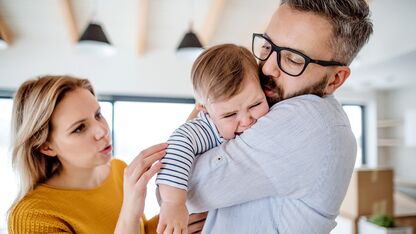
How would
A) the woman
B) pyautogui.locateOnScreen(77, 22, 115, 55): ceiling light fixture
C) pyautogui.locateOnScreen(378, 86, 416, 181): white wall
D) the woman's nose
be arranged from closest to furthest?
the woman
the woman's nose
pyautogui.locateOnScreen(77, 22, 115, 55): ceiling light fixture
pyautogui.locateOnScreen(378, 86, 416, 181): white wall

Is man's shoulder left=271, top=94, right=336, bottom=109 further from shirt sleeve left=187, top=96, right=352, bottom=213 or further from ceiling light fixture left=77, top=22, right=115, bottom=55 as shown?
ceiling light fixture left=77, top=22, right=115, bottom=55

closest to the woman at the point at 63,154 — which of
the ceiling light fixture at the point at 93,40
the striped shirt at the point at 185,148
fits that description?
the striped shirt at the point at 185,148

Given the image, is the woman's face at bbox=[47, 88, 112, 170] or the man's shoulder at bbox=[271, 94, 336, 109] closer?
the man's shoulder at bbox=[271, 94, 336, 109]

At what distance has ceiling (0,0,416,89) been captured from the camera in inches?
183

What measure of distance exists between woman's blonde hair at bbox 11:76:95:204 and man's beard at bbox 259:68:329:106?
0.82m

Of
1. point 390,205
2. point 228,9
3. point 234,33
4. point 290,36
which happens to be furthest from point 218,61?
point 234,33

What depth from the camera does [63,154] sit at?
4.43 feet

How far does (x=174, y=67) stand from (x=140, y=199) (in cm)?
555

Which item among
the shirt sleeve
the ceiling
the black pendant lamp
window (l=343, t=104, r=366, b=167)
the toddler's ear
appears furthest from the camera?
window (l=343, t=104, r=366, b=167)

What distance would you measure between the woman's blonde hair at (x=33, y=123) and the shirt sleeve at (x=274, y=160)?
0.78 metres

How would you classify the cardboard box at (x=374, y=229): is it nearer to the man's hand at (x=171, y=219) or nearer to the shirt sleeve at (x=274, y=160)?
the shirt sleeve at (x=274, y=160)

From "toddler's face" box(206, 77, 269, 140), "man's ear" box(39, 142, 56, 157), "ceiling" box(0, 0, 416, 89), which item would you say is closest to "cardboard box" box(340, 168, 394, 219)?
"ceiling" box(0, 0, 416, 89)

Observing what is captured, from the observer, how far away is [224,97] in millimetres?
917

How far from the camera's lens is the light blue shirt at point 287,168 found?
77cm
